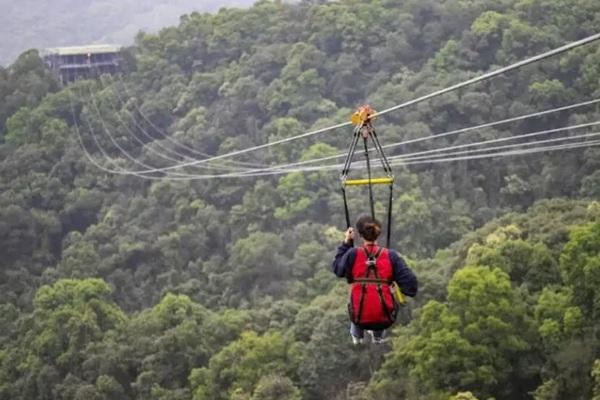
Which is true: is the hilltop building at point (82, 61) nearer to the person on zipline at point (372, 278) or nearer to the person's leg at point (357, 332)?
the person's leg at point (357, 332)

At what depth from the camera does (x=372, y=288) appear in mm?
5848

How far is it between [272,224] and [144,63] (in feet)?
34.7

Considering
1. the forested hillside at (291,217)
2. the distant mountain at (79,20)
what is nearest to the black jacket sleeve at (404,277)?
the forested hillside at (291,217)

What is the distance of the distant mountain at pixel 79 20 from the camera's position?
261 ft

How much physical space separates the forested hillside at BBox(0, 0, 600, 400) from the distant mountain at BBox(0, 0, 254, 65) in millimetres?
43144

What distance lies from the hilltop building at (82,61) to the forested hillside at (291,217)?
0.84m

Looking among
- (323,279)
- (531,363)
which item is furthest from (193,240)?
(531,363)

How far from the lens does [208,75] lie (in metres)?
33.2

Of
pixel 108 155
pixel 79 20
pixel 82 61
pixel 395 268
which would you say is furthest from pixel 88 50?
pixel 79 20

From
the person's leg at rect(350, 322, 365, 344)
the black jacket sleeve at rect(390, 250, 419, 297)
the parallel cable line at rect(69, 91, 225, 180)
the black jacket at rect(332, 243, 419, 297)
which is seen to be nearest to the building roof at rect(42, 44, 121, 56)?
the parallel cable line at rect(69, 91, 225, 180)

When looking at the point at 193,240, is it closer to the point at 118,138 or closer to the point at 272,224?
the point at 272,224

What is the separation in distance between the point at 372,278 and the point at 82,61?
3305 cm

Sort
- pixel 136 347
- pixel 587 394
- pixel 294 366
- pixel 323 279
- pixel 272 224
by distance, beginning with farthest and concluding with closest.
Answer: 1. pixel 272 224
2. pixel 323 279
3. pixel 136 347
4. pixel 294 366
5. pixel 587 394

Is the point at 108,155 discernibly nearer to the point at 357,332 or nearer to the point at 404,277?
the point at 357,332
